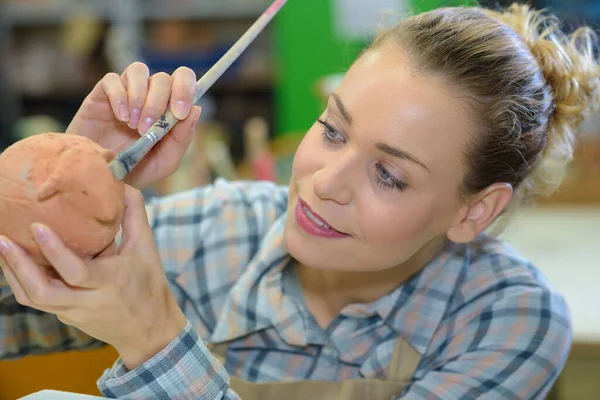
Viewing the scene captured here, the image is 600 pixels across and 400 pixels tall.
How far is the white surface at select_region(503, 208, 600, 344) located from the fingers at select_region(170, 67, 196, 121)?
2.69 ft

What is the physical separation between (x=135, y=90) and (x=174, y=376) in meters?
0.40

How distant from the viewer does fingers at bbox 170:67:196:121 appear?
1.01 meters

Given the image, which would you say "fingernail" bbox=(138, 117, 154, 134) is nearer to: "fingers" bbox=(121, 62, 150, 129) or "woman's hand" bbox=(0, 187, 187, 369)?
"fingers" bbox=(121, 62, 150, 129)

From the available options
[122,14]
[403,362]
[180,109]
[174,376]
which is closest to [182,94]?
[180,109]

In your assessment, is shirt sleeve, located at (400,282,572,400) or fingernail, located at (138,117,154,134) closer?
fingernail, located at (138,117,154,134)

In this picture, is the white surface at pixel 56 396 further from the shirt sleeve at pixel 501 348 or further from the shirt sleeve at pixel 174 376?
the shirt sleeve at pixel 501 348

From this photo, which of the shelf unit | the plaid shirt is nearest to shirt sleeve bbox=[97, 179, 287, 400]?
the plaid shirt

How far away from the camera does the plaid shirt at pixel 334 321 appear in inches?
47.3

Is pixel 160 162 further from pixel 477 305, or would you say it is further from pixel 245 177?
pixel 245 177

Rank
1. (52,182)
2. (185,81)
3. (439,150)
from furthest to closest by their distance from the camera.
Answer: (439,150) → (185,81) → (52,182)

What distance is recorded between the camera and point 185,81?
1.03m

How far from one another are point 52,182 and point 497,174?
2.41 feet

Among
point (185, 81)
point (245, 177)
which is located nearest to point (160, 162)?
point (185, 81)

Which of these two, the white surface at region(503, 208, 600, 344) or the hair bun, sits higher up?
the hair bun
